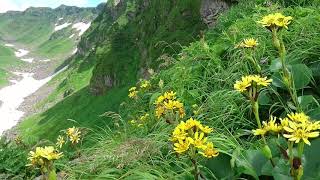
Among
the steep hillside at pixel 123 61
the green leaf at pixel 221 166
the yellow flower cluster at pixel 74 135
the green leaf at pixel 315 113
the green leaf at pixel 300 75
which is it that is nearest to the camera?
the green leaf at pixel 221 166

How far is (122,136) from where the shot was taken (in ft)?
24.5

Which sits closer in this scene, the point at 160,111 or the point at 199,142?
the point at 199,142

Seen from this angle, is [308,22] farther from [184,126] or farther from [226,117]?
[184,126]

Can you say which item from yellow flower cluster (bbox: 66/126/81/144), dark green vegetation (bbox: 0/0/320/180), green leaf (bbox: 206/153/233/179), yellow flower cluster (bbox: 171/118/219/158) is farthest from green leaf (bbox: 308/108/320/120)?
yellow flower cluster (bbox: 66/126/81/144)

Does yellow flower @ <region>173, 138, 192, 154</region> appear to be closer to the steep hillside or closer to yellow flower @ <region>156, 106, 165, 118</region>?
yellow flower @ <region>156, 106, 165, 118</region>

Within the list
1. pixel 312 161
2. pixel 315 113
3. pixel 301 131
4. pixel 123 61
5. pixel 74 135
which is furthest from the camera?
pixel 123 61

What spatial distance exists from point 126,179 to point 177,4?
82.8 meters

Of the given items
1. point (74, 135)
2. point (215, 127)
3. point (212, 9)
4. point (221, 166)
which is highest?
point (221, 166)

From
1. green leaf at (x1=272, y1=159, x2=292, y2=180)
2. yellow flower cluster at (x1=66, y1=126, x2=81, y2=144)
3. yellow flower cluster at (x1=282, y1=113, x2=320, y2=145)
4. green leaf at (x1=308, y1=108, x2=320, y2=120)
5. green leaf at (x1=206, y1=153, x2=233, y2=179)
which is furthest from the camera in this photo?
yellow flower cluster at (x1=66, y1=126, x2=81, y2=144)

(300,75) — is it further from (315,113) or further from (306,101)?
(315,113)

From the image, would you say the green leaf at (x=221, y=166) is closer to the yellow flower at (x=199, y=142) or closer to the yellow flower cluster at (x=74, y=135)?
the yellow flower at (x=199, y=142)

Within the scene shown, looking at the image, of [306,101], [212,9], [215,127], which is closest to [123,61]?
[212,9]

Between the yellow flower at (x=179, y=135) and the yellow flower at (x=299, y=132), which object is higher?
the yellow flower at (x=299, y=132)

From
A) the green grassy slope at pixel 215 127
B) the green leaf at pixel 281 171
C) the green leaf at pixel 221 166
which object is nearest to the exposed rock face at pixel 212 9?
the green grassy slope at pixel 215 127
